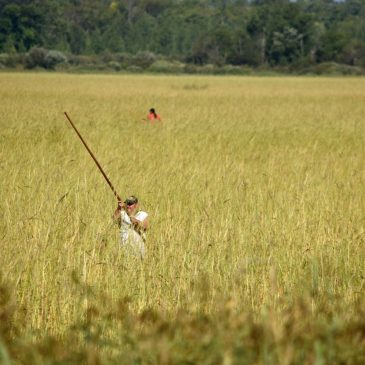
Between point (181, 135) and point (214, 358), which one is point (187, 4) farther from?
point (214, 358)

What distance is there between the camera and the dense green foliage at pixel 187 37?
106 metres

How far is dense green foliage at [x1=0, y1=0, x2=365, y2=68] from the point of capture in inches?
4178

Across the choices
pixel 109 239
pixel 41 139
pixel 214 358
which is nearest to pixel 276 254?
pixel 109 239

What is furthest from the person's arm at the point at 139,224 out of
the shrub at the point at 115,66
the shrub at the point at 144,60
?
the shrub at the point at 144,60

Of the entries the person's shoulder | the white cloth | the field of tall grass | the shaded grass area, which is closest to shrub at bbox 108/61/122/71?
the field of tall grass

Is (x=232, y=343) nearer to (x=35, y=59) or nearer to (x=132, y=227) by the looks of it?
(x=132, y=227)

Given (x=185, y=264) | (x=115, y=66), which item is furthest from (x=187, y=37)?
(x=185, y=264)

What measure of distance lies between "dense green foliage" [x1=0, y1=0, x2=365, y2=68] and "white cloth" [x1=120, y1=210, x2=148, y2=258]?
268 feet

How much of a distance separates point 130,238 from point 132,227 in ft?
0.59

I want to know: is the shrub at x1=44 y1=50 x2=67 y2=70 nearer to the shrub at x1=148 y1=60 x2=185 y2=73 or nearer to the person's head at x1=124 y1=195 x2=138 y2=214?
the shrub at x1=148 y1=60 x2=185 y2=73

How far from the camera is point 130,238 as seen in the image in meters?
4.98

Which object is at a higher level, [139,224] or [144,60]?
[139,224]

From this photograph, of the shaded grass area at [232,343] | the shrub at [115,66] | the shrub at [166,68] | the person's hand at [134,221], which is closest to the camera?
the shaded grass area at [232,343]

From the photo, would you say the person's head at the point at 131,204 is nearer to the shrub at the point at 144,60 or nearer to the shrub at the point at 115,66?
the shrub at the point at 115,66
